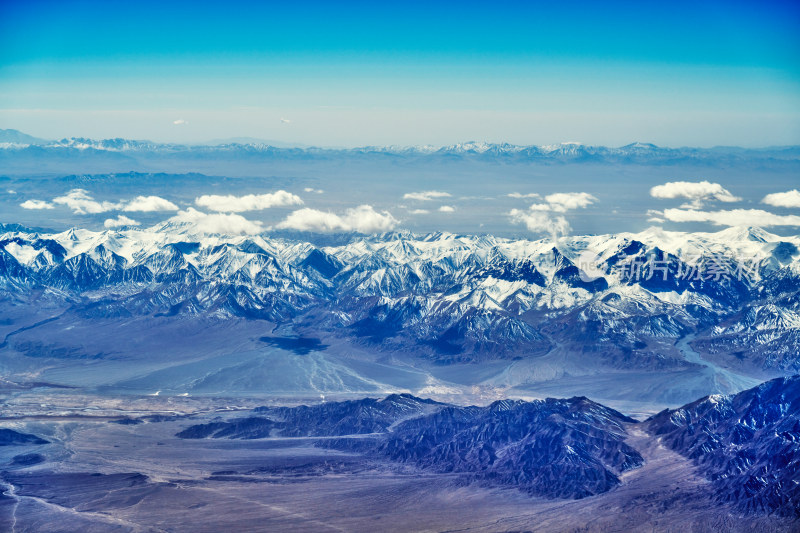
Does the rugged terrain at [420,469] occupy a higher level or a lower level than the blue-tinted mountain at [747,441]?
lower

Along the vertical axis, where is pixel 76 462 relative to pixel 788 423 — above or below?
below

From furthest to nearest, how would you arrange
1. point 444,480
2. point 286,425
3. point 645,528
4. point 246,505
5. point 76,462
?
point 286,425 → point 76,462 → point 444,480 → point 246,505 → point 645,528

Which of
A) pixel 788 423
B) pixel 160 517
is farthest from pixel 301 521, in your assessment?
pixel 788 423

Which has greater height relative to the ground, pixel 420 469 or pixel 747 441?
pixel 747 441

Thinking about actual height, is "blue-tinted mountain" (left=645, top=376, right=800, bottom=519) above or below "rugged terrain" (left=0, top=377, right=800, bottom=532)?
above

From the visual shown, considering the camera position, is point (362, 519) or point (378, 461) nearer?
point (362, 519)

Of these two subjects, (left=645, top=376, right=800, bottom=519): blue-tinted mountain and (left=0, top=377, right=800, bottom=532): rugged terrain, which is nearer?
(left=645, top=376, right=800, bottom=519): blue-tinted mountain

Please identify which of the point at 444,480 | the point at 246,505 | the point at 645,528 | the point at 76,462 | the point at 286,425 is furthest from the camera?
the point at 286,425

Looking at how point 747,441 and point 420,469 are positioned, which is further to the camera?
point 420,469

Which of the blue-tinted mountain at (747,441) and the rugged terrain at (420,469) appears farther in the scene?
the rugged terrain at (420,469)

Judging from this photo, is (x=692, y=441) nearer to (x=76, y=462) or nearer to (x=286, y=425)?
(x=286, y=425)
